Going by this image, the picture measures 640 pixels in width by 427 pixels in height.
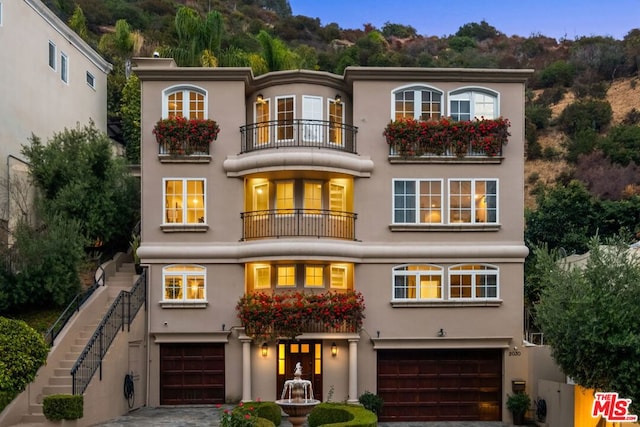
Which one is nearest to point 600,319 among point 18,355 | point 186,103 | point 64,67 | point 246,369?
point 246,369

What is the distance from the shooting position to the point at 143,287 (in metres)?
24.5

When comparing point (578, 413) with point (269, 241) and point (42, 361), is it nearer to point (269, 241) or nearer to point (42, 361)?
point (269, 241)

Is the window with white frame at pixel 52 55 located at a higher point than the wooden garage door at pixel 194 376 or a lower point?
higher

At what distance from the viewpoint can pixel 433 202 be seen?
25062mm

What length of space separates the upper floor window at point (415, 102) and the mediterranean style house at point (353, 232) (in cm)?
4

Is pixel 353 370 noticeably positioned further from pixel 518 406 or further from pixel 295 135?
pixel 295 135

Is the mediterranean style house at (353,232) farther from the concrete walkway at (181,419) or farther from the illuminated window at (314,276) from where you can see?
the concrete walkway at (181,419)

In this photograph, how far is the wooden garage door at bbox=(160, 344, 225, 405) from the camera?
973 inches

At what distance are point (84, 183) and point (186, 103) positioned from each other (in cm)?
469

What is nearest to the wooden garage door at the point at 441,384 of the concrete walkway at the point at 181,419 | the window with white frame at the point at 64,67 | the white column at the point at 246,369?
the concrete walkway at the point at 181,419

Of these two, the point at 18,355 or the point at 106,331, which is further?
the point at 106,331

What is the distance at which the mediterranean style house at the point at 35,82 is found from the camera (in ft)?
87.4

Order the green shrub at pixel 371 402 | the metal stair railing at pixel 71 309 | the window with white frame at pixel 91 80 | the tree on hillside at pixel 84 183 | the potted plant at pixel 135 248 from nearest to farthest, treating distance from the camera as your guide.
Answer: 1. the metal stair railing at pixel 71 309
2. the green shrub at pixel 371 402
3. the tree on hillside at pixel 84 183
4. the potted plant at pixel 135 248
5. the window with white frame at pixel 91 80

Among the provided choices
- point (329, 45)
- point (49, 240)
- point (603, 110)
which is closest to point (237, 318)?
point (49, 240)
